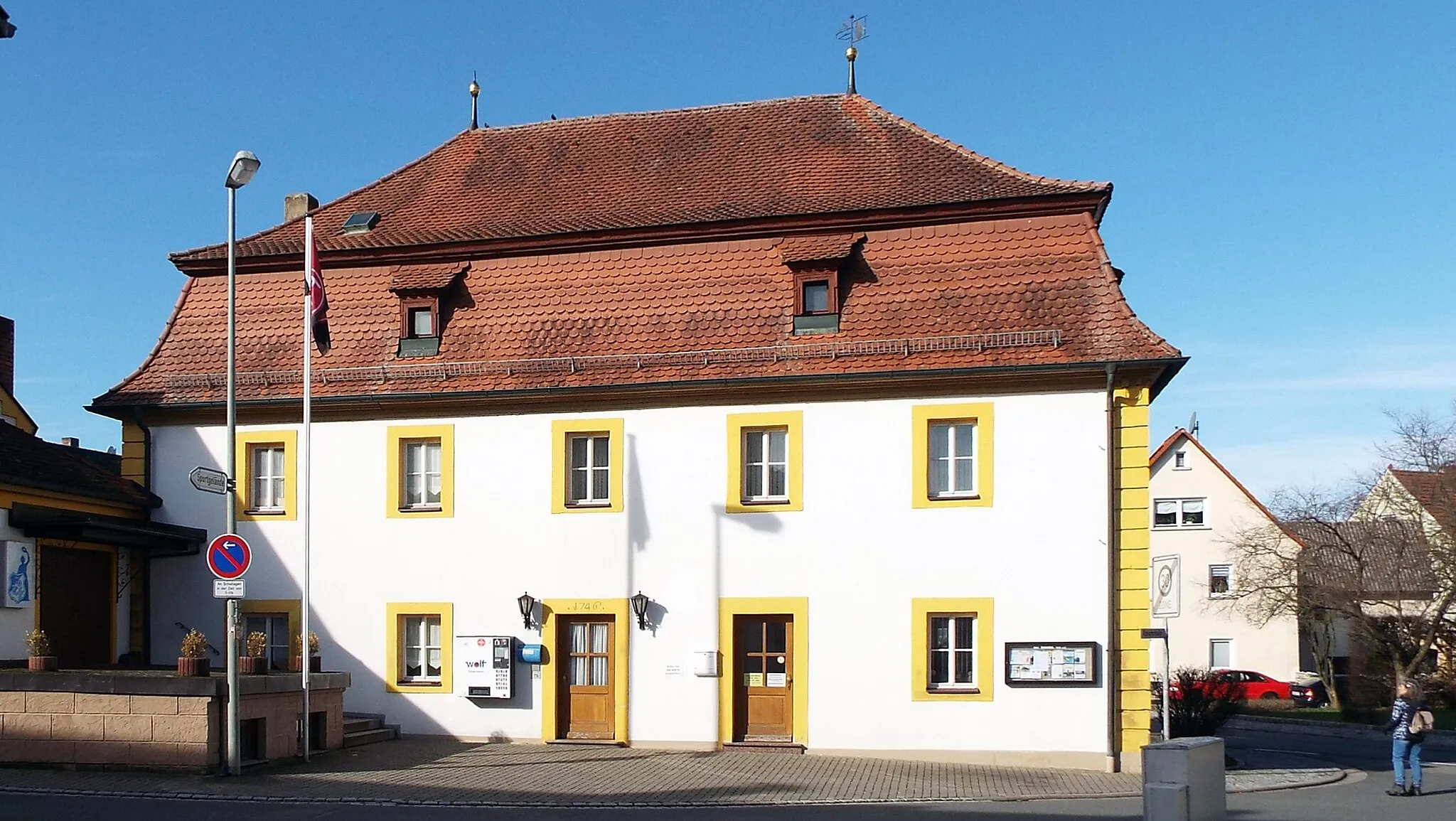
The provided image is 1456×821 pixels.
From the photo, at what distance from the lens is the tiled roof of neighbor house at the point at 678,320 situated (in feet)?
66.0

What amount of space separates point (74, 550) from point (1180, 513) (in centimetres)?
3733

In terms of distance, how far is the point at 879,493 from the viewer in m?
20.1

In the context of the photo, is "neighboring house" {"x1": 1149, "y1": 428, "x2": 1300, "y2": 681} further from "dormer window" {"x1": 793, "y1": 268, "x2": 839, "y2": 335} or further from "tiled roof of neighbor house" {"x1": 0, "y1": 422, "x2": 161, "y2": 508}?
"tiled roof of neighbor house" {"x1": 0, "y1": 422, "x2": 161, "y2": 508}

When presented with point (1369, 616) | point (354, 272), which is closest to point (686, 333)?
point (354, 272)

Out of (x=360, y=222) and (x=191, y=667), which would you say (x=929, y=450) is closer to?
(x=191, y=667)

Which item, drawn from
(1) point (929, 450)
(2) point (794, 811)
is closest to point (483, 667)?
(1) point (929, 450)

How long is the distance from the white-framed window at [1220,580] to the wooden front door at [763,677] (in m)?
31.5

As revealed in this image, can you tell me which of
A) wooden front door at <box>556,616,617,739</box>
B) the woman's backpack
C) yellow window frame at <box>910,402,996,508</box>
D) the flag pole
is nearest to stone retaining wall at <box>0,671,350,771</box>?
the flag pole

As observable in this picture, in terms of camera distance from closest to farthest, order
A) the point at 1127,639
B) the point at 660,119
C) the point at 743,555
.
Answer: the point at 1127,639
the point at 743,555
the point at 660,119

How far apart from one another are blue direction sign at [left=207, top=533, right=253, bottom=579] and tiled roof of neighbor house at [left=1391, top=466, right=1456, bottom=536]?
30.1 metres

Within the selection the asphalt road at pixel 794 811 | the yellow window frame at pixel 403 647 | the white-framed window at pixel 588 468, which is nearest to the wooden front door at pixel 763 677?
the white-framed window at pixel 588 468

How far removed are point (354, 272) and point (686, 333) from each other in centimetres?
601

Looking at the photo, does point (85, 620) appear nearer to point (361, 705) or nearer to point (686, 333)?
point (361, 705)

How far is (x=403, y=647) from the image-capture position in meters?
21.7
